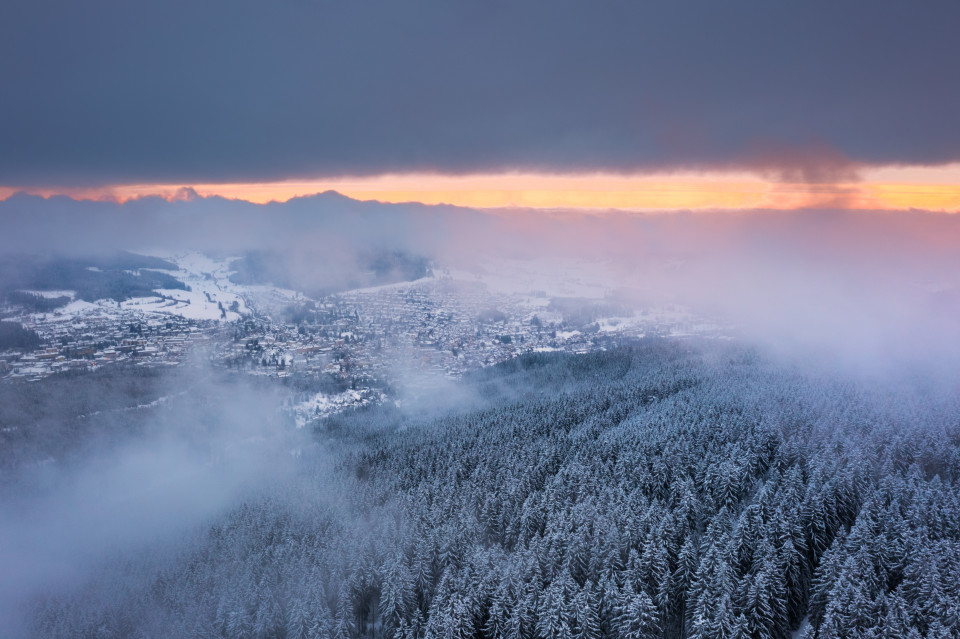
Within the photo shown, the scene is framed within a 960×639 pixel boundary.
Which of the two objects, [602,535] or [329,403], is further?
[329,403]

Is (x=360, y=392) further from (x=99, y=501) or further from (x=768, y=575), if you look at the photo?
(x=768, y=575)

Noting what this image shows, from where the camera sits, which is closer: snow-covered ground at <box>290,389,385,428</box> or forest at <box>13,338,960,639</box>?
forest at <box>13,338,960,639</box>

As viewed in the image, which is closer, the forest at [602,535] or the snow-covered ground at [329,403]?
the forest at [602,535]

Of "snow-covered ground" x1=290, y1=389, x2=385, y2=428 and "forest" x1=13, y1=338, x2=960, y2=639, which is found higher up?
"forest" x1=13, y1=338, x2=960, y2=639

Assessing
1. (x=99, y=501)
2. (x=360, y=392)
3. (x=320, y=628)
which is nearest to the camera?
(x=320, y=628)

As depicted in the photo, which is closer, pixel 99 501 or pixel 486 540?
pixel 486 540

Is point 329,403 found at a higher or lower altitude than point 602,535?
lower

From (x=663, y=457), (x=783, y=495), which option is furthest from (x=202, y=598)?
(x=783, y=495)

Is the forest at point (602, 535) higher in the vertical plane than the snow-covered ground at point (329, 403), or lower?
higher
